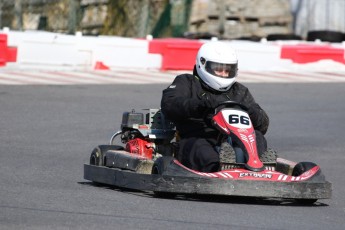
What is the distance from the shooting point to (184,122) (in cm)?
803

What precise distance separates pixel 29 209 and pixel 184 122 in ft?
5.58

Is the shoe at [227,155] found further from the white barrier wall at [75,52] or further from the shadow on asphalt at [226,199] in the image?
the white barrier wall at [75,52]

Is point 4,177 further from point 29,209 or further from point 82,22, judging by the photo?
point 82,22

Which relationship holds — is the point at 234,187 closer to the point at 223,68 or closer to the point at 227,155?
the point at 227,155

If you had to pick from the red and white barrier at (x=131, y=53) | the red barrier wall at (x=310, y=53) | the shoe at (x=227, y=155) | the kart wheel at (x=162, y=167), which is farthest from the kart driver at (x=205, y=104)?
the red barrier wall at (x=310, y=53)

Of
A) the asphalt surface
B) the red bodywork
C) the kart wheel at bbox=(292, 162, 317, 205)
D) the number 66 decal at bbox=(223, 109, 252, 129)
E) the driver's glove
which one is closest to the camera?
the asphalt surface

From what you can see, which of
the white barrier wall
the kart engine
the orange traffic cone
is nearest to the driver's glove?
the kart engine

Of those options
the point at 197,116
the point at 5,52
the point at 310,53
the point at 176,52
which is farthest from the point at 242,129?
the point at 310,53

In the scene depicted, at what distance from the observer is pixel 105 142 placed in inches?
452

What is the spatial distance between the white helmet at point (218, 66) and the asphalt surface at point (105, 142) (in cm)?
90

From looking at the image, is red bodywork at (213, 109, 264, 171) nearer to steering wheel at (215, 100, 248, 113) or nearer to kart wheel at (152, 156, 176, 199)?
steering wheel at (215, 100, 248, 113)

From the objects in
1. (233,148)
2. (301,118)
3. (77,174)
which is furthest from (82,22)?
(233,148)

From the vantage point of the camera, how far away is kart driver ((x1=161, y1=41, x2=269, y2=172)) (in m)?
7.70

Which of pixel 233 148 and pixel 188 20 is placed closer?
pixel 233 148
